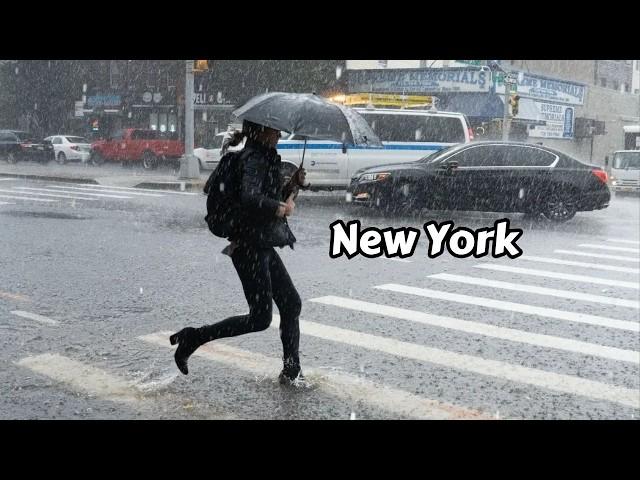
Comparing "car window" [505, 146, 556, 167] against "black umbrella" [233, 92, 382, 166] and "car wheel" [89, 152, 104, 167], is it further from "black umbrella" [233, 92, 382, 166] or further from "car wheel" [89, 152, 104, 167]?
"car wheel" [89, 152, 104, 167]

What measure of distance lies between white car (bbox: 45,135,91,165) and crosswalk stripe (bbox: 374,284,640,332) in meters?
31.2

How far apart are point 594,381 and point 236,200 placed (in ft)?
11.1

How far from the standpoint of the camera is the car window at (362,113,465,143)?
18594mm

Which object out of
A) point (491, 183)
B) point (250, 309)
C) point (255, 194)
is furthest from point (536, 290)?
point (491, 183)

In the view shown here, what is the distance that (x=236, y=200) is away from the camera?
323 centimetres

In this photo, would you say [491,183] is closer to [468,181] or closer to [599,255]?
[468,181]

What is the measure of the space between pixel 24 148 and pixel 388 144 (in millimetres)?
24522

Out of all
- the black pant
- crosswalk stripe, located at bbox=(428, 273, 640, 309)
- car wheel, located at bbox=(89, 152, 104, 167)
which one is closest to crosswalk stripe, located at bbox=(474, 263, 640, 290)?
crosswalk stripe, located at bbox=(428, 273, 640, 309)

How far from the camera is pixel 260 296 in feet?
12.8

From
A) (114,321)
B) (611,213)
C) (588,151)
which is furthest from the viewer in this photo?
(588,151)

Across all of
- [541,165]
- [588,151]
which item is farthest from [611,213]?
[588,151]

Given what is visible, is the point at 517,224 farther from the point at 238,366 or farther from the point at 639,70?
the point at 639,70

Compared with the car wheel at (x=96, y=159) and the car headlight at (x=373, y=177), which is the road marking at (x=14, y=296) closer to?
the car headlight at (x=373, y=177)
